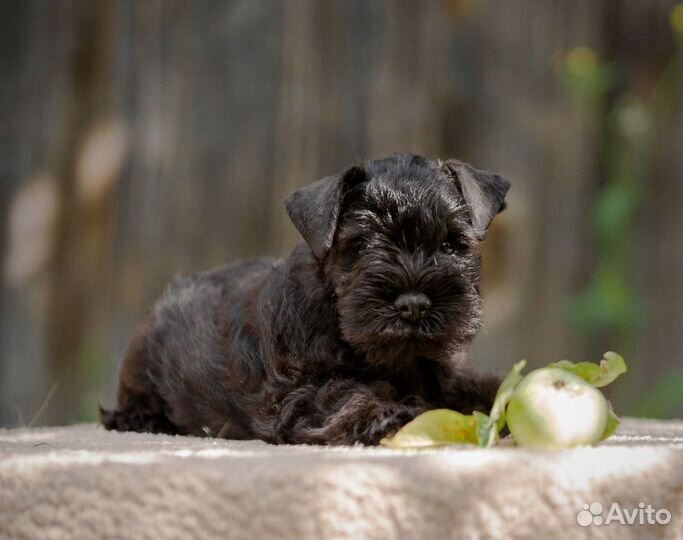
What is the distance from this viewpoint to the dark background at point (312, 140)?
6508 mm

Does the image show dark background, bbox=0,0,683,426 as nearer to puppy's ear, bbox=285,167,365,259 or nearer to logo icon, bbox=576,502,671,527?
puppy's ear, bbox=285,167,365,259

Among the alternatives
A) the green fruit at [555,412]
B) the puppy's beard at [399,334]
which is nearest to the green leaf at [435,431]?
the green fruit at [555,412]

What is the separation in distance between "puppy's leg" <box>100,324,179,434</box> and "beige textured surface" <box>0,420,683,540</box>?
207cm

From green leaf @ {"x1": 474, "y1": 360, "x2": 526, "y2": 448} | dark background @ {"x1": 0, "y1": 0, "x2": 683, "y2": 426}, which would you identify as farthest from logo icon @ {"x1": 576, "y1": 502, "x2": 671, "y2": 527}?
dark background @ {"x1": 0, "y1": 0, "x2": 683, "y2": 426}

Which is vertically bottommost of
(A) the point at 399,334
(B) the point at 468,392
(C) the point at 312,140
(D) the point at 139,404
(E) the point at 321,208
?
(D) the point at 139,404

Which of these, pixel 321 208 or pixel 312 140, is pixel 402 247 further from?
pixel 312 140

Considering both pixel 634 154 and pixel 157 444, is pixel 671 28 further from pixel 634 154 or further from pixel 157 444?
pixel 157 444

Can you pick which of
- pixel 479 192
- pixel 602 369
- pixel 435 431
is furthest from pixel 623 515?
pixel 479 192

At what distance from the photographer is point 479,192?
3977mm

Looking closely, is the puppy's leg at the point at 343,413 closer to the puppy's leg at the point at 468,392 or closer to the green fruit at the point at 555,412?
the puppy's leg at the point at 468,392

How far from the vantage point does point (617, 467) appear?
101 inches

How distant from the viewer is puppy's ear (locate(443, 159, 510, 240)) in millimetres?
3891

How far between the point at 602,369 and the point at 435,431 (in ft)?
2.26

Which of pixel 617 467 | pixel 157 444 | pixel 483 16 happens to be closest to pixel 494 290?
pixel 483 16
